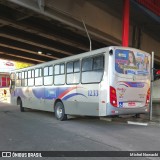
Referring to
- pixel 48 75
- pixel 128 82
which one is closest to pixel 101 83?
pixel 128 82

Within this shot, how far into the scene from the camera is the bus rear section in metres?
11.1

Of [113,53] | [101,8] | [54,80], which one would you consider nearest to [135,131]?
[113,53]

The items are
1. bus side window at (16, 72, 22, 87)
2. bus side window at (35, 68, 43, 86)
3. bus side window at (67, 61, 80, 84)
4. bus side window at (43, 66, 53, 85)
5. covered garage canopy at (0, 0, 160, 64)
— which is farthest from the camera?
bus side window at (16, 72, 22, 87)

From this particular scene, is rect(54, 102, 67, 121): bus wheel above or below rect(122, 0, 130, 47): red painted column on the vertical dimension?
below

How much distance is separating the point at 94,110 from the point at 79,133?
1.60m

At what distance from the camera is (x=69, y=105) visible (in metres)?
13.4

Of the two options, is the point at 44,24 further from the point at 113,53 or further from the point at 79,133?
the point at 79,133

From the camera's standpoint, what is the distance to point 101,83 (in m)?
11.3

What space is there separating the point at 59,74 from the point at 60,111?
5.73ft

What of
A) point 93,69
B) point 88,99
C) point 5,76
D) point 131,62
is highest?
point 5,76

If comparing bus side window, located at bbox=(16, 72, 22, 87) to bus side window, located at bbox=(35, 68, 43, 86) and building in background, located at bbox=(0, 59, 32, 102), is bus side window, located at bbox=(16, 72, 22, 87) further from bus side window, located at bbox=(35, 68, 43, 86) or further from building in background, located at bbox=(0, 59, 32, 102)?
building in background, located at bbox=(0, 59, 32, 102)

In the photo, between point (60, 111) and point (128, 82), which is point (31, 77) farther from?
point (128, 82)

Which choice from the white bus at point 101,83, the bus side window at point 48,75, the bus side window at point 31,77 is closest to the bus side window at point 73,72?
the white bus at point 101,83

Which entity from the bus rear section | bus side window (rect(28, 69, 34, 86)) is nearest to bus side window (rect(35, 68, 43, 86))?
bus side window (rect(28, 69, 34, 86))
